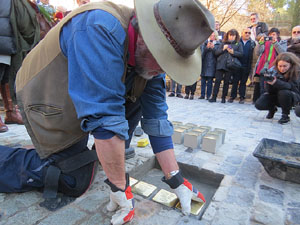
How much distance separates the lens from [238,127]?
11.6 ft

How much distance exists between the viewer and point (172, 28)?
105 centimetres

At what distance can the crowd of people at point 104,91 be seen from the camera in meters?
1.02

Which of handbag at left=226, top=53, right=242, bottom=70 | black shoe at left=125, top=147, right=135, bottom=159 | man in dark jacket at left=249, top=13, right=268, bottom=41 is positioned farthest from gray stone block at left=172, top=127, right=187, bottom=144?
man in dark jacket at left=249, top=13, right=268, bottom=41

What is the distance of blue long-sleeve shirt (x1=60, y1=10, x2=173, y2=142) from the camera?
1006 mm

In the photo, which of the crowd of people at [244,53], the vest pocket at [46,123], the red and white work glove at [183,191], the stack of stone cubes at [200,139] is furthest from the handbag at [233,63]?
the vest pocket at [46,123]

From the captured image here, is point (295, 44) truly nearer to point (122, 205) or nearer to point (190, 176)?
point (190, 176)

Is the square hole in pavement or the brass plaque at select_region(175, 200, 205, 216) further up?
the brass plaque at select_region(175, 200, 205, 216)

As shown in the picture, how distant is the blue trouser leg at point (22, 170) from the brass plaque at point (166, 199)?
0.69 metres

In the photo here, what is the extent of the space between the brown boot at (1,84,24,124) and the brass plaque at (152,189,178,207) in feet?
8.23

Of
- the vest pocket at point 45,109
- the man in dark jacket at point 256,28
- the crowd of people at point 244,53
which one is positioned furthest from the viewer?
the man in dark jacket at point 256,28

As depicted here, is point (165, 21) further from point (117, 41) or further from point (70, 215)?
point (70, 215)

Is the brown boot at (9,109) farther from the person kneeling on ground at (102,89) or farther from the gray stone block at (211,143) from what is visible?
the gray stone block at (211,143)

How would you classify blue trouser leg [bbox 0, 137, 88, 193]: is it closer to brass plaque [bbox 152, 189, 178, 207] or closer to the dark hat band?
brass plaque [bbox 152, 189, 178, 207]

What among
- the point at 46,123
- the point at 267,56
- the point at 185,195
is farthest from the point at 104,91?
the point at 267,56
